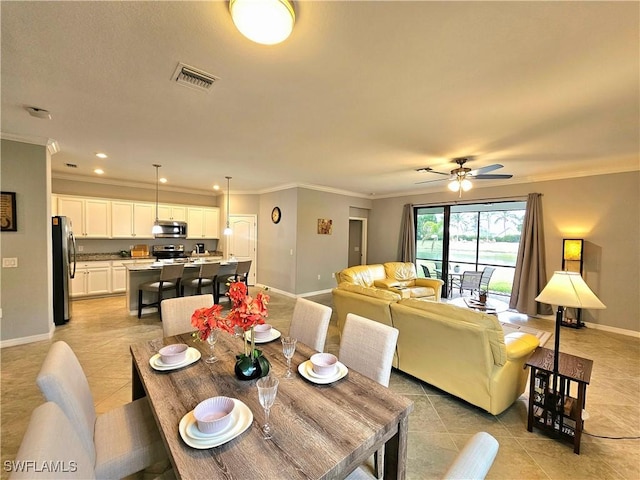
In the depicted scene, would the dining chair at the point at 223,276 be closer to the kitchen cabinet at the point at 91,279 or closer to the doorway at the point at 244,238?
the doorway at the point at 244,238

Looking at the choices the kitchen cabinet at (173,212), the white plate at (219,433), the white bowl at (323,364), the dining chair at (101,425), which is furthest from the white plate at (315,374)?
the kitchen cabinet at (173,212)

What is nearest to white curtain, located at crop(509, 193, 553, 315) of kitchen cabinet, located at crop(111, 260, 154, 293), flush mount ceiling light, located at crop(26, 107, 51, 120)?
flush mount ceiling light, located at crop(26, 107, 51, 120)

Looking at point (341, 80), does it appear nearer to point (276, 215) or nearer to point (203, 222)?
point (276, 215)

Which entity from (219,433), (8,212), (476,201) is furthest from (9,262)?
(476,201)

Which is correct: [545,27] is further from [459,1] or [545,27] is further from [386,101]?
[386,101]

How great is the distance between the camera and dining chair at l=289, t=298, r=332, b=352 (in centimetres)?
207

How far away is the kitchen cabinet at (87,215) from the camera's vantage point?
18.4 feet

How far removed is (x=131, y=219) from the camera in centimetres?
639

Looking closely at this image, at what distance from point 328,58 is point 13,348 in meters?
4.93

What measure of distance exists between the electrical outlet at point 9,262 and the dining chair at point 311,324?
3.85 meters

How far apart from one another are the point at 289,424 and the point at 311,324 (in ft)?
3.41

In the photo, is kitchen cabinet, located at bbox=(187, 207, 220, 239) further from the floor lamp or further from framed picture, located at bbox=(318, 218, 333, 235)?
the floor lamp

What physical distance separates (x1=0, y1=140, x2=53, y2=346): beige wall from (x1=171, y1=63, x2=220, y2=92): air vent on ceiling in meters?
2.92

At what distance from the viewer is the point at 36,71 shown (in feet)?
6.54
